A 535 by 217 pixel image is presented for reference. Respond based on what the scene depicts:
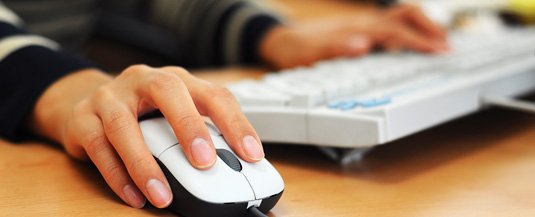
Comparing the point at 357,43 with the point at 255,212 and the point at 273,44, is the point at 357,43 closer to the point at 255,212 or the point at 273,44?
the point at 273,44

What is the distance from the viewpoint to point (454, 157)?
1.89ft

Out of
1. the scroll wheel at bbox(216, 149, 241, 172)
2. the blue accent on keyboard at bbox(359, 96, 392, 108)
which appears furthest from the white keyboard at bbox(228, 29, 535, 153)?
the scroll wheel at bbox(216, 149, 241, 172)

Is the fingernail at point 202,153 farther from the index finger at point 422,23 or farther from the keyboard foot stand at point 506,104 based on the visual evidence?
the index finger at point 422,23

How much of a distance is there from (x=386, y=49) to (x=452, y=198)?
14.3 inches

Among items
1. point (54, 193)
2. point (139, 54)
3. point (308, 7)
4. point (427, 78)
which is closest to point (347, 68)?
point (427, 78)

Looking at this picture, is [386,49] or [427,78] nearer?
[427,78]

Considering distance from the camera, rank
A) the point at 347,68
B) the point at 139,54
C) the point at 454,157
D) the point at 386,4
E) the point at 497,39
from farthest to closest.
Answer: the point at 386,4 < the point at 139,54 < the point at 497,39 < the point at 347,68 < the point at 454,157

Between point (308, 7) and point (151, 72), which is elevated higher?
point (151, 72)

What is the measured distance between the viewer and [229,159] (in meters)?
0.43

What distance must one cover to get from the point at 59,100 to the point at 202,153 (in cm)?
20

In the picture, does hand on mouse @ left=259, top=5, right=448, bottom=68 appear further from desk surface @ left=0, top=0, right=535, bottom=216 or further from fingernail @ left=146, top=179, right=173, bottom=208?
fingernail @ left=146, top=179, right=173, bottom=208

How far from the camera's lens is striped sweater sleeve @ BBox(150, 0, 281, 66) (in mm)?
948

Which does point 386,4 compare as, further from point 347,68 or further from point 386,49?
point 347,68

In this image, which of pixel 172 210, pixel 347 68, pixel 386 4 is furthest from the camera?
pixel 386 4
